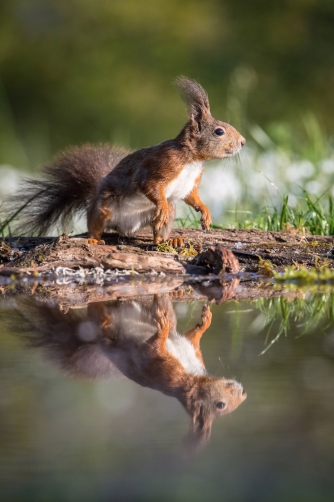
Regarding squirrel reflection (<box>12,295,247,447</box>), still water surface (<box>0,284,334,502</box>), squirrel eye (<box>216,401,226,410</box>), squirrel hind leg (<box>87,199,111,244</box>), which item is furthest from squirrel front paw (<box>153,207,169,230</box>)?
squirrel eye (<box>216,401,226,410</box>)

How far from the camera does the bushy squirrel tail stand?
11.8 ft

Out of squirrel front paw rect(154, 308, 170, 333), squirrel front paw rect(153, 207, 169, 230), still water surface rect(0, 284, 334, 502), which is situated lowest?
still water surface rect(0, 284, 334, 502)

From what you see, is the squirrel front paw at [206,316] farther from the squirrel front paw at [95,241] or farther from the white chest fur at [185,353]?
the squirrel front paw at [95,241]

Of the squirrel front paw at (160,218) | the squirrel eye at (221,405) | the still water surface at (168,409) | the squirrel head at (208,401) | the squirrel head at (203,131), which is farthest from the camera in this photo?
the squirrel head at (203,131)

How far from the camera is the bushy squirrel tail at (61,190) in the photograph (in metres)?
3.60

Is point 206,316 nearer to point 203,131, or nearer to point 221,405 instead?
point 221,405

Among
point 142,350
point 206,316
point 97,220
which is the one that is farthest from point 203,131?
point 142,350

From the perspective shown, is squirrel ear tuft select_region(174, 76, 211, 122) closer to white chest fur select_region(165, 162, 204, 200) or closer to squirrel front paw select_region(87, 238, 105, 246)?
white chest fur select_region(165, 162, 204, 200)

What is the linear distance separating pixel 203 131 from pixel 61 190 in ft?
2.45

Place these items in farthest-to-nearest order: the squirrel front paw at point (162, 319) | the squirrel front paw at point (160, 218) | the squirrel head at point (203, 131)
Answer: the squirrel head at point (203, 131)
the squirrel front paw at point (160, 218)
the squirrel front paw at point (162, 319)

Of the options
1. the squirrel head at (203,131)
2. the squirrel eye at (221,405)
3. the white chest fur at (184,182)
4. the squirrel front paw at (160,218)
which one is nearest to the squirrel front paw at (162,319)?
the squirrel eye at (221,405)

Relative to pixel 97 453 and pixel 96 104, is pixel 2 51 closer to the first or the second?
pixel 96 104

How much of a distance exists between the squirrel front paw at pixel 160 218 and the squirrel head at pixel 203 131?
35 centimetres

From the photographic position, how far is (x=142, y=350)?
62.3 inches
